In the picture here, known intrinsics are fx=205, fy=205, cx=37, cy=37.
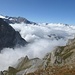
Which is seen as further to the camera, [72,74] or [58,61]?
[58,61]

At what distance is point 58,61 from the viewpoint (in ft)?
616

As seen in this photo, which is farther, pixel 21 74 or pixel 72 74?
pixel 21 74

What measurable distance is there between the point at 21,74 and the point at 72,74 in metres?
97.2

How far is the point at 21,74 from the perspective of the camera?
171 meters

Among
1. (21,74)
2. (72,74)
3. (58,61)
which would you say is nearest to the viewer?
(72,74)

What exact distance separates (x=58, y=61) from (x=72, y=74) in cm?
10854

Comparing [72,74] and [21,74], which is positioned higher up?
[72,74]

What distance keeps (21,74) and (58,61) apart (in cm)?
3758

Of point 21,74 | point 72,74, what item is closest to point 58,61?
point 21,74

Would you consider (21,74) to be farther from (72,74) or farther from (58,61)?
(72,74)

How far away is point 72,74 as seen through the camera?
7950 centimetres

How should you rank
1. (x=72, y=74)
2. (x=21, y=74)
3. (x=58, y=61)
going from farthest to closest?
(x=58, y=61), (x=21, y=74), (x=72, y=74)
